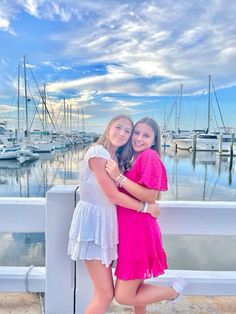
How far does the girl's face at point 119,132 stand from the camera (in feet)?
6.65

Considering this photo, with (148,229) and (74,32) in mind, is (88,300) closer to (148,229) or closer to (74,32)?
(148,229)

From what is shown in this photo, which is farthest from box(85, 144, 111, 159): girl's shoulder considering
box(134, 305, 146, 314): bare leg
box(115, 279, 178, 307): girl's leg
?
box(134, 305, 146, 314): bare leg

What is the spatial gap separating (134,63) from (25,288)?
73.7 ft

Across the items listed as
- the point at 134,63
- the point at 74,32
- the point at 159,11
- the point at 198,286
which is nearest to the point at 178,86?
the point at 134,63

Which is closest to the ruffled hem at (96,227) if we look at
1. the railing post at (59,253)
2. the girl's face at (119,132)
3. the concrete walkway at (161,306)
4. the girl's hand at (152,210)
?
the girl's hand at (152,210)

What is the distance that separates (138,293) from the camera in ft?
6.72

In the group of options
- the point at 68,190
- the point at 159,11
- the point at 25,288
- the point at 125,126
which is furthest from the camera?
the point at 159,11

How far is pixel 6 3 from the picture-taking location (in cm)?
1172

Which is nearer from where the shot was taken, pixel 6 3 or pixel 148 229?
pixel 148 229

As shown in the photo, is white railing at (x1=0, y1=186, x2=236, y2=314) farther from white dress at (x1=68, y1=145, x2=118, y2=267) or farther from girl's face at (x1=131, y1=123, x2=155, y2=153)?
girl's face at (x1=131, y1=123, x2=155, y2=153)

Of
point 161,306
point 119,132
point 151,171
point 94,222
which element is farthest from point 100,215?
point 161,306

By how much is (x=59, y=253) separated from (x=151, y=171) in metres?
0.97

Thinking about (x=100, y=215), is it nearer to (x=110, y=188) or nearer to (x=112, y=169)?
(x=110, y=188)

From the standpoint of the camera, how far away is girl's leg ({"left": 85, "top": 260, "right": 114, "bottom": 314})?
1.97 m
